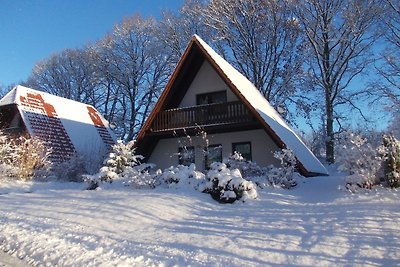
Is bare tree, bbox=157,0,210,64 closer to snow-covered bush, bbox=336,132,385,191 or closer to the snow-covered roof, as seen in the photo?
the snow-covered roof

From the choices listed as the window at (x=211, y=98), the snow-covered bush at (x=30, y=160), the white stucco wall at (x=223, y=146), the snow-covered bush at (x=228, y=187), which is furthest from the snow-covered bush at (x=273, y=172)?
the snow-covered bush at (x=30, y=160)

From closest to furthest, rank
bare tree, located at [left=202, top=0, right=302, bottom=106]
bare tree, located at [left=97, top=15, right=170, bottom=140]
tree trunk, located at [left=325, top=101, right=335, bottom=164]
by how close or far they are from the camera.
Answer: tree trunk, located at [left=325, top=101, right=335, bottom=164], bare tree, located at [left=202, top=0, right=302, bottom=106], bare tree, located at [left=97, top=15, right=170, bottom=140]

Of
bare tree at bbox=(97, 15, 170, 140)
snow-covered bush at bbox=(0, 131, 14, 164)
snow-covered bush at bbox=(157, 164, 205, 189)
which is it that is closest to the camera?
snow-covered bush at bbox=(157, 164, 205, 189)

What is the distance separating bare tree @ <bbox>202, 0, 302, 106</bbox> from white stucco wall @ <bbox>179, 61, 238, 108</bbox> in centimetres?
1072

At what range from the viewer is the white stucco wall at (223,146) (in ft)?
57.8

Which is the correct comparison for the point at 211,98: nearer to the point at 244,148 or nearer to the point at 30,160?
the point at 244,148

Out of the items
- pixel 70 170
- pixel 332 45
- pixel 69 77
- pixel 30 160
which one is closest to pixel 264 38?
pixel 332 45

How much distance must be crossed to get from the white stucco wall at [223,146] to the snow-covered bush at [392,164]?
6.08 m

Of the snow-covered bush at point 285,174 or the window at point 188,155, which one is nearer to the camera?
the snow-covered bush at point 285,174

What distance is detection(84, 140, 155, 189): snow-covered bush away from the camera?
525 inches

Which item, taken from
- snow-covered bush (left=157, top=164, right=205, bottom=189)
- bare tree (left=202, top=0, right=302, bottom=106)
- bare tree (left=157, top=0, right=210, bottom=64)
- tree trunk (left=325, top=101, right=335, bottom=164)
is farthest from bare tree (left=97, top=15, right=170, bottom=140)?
snow-covered bush (left=157, top=164, right=205, bottom=189)

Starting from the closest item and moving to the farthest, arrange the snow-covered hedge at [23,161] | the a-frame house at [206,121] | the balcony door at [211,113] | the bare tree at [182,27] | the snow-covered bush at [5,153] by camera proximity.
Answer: the snow-covered hedge at [23,161]
the snow-covered bush at [5,153]
the a-frame house at [206,121]
the balcony door at [211,113]
the bare tree at [182,27]

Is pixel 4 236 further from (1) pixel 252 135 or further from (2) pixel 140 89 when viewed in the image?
(2) pixel 140 89

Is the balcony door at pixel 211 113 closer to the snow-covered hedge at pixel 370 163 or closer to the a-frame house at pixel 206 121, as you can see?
the a-frame house at pixel 206 121
